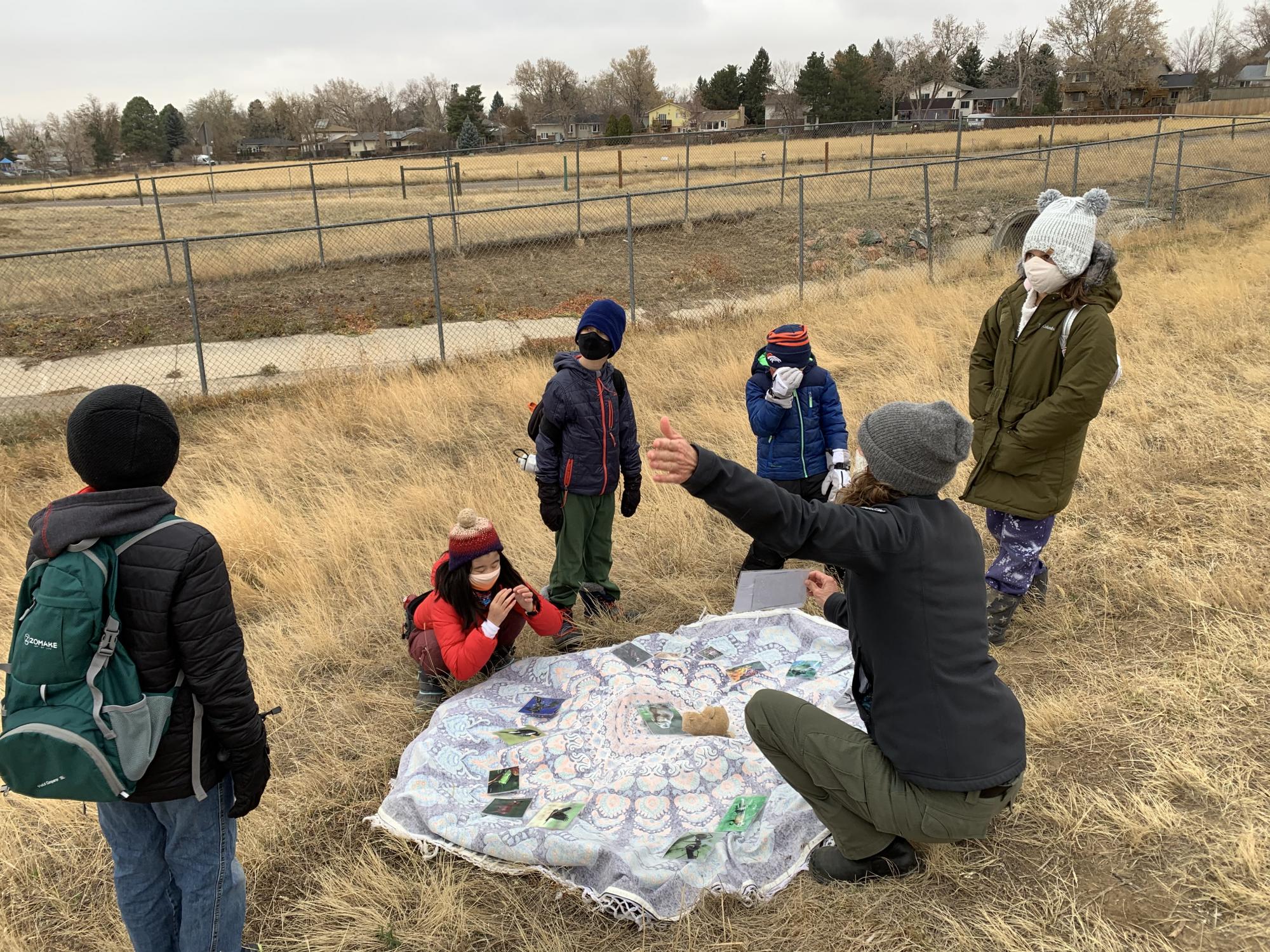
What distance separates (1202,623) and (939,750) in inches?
94.7

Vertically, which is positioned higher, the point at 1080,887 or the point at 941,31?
the point at 941,31

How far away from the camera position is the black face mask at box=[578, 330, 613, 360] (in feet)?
13.8

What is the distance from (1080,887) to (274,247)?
66.0 ft

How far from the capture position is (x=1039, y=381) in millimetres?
4000

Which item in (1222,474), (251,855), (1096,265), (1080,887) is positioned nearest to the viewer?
(1080,887)

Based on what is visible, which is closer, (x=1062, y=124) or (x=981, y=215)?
(x=981, y=215)

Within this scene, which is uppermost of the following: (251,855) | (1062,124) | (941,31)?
(941,31)

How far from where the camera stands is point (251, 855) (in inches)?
121

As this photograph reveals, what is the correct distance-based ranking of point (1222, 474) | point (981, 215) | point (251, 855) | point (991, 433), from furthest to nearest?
point (981, 215) < point (1222, 474) < point (991, 433) < point (251, 855)

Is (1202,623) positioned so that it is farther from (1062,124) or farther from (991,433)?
(1062,124)

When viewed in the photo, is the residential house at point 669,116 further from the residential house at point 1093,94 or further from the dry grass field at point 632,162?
the dry grass field at point 632,162

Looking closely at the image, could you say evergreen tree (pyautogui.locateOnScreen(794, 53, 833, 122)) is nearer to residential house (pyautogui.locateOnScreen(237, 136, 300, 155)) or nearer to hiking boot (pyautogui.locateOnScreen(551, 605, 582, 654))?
residential house (pyautogui.locateOnScreen(237, 136, 300, 155))

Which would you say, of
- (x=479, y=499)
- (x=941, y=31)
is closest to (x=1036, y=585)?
(x=479, y=499)

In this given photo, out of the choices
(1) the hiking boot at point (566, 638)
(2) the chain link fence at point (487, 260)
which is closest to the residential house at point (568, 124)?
(2) the chain link fence at point (487, 260)
